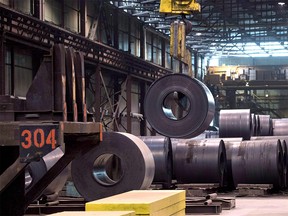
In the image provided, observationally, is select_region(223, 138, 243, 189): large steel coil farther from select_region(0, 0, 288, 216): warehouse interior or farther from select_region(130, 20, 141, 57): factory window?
select_region(130, 20, 141, 57): factory window

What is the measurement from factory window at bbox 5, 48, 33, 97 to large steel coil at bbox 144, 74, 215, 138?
475cm

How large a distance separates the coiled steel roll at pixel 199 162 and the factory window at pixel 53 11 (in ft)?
28.6

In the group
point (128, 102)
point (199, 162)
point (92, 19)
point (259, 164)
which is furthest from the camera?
point (128, 102)

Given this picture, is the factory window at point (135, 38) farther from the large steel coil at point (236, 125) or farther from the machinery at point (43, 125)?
the machinery at point (43, 125)

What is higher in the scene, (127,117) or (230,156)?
(127,117)

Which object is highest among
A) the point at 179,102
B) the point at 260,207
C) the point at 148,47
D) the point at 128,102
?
the point at 148,47

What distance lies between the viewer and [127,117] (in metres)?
26.1

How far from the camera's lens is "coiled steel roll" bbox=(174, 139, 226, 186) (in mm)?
13656

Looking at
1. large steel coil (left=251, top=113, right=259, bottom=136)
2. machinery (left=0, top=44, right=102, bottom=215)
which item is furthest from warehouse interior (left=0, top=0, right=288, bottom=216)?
large steel coil (left=251, top=113, right=259, bottom=136)


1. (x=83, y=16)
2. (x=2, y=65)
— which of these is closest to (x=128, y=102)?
(x=83, y=16)

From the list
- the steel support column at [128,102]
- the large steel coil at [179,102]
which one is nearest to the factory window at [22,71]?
the large steel coil at [179,102]

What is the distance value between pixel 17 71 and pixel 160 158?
7242 mm

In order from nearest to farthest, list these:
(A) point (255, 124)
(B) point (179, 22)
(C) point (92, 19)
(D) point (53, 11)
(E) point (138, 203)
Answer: (E) point (138, 203), (B) point (179, 22), (A) point (255, 124), (D) point (53, 11), (C) point (92, 19)

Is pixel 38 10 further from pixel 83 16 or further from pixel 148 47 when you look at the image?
pixel 148 47
